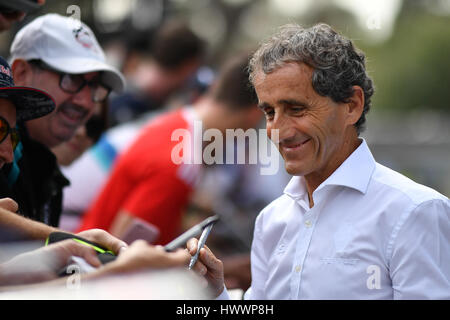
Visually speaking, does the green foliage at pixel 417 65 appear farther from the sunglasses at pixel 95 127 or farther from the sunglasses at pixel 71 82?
the sunglasses at pixel 71 82

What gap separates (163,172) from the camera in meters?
3.79

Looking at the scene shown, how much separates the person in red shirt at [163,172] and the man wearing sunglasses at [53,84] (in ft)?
2.77

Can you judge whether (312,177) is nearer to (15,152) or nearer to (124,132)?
(15,152)

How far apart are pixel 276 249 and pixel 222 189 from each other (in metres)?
2.65

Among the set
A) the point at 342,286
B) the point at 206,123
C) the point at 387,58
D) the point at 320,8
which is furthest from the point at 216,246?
the point at 387,58

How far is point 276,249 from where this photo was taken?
2328mm

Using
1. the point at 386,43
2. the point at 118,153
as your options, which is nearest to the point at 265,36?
the point at 118,153

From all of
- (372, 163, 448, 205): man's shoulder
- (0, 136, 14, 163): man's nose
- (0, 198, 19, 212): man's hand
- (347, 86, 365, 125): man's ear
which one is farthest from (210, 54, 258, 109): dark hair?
(0, 198, 19, 212): man's hand

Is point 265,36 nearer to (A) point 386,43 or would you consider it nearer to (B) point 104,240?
(B) point 104,240

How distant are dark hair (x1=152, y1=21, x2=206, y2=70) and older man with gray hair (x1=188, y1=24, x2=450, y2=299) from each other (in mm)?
3070

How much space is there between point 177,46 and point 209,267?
357 cm

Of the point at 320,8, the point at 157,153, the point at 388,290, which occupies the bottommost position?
the point at 388,290

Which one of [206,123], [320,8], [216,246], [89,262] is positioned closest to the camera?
[89,262]

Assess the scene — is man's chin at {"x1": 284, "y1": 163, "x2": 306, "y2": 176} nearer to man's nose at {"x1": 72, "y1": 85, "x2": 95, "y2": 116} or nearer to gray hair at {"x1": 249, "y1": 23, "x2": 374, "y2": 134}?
gray hair at {"x1": 249, "y1": 23, "x2": 374, "y2": 134}
